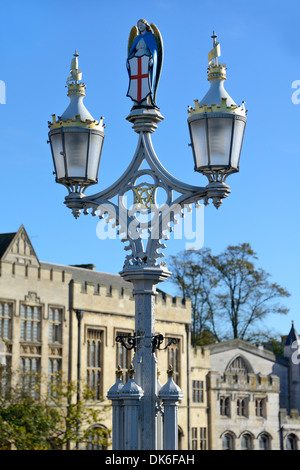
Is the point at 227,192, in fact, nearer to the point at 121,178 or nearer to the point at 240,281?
the point at 121,178

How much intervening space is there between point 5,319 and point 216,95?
26.5 metres

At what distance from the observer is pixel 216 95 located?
6.28 meters

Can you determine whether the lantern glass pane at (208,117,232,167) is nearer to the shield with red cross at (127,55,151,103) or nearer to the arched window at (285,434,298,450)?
the shield with red cross at (127,55,151,103)

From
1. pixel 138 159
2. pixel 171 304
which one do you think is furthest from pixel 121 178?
pixel 171 304

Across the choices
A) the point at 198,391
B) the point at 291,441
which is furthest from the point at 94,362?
the point at 291,441

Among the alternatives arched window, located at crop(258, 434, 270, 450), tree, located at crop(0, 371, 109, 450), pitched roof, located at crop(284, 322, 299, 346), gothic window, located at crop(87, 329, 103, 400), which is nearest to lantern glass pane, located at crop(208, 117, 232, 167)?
tree, located at crop(0, 371, 109, 450)

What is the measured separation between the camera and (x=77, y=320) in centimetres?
3444

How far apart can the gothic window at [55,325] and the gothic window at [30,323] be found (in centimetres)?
59

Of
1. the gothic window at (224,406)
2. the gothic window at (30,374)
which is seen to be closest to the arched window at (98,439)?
the gothic window at (30,374)

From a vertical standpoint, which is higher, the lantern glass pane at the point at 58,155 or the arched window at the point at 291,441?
the lantern glass pane at the point at 58,155

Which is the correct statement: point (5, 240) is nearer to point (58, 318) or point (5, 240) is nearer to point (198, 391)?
point (58, 318)

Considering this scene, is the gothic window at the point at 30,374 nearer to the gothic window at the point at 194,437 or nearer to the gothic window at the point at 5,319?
the gothic window at the point at 5,319

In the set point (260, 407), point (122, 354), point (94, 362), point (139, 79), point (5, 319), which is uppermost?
point (5, 319)

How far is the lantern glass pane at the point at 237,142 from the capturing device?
6.21m
